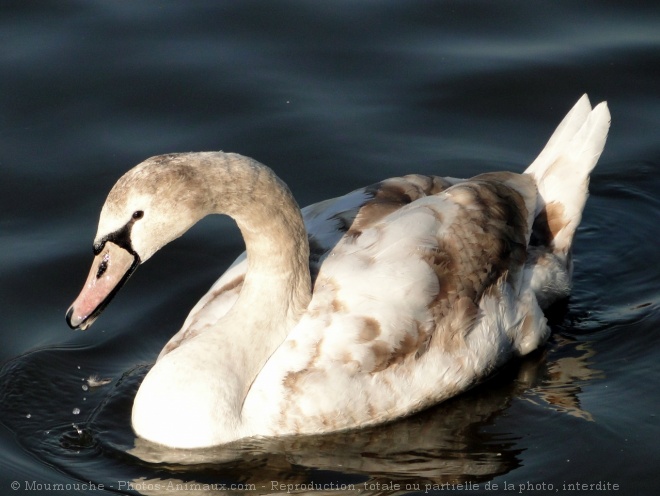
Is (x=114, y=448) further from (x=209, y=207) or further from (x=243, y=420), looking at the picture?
(x=209, y=207)

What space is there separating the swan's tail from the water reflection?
3.30ft

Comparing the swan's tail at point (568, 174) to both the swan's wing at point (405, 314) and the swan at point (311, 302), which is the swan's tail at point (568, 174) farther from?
the swan at point (311, 302)

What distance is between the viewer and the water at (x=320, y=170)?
7.46m

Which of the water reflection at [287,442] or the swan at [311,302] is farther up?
the swan at [311,302]

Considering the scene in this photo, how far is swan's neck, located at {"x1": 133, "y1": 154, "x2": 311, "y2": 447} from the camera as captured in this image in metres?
7.25

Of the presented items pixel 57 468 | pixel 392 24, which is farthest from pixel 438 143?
pixel 57 468

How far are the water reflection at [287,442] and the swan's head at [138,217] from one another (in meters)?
0.93

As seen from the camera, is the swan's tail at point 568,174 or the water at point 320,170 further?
the swan's tail at point 568,174

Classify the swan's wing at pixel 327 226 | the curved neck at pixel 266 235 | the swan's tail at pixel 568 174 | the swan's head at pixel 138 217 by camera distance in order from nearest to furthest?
the swan's head at pixel 138 217
the curved neck at pixel 266 235
the swan's wing at pixel 327 226
the swan's tail at pixel 568 174

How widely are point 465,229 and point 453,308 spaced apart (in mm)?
540

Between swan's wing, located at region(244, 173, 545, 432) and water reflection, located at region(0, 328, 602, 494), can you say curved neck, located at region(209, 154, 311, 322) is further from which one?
water reflection, located at region(0, 328, 602, 494)

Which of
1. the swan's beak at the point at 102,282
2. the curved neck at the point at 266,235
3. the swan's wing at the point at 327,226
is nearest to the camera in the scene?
the swan's beak at the point at 102,282

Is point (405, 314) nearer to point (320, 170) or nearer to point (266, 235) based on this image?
point (266, 235)

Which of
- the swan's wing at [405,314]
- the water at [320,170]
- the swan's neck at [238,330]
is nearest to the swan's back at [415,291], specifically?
the swan's wing at [405,314]
